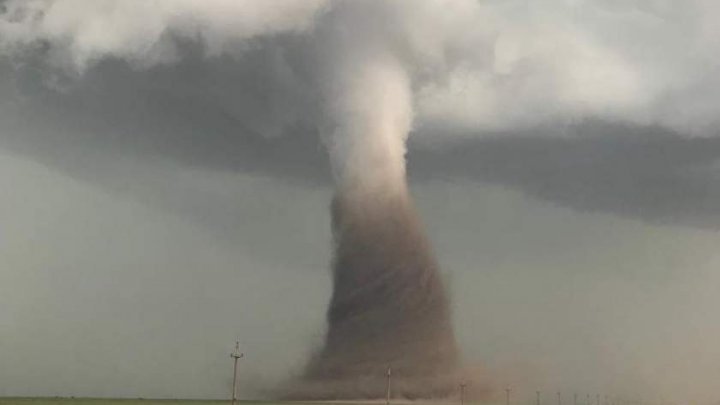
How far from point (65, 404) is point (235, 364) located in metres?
109

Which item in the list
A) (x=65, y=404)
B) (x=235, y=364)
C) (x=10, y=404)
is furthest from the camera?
(x=65, y=404)

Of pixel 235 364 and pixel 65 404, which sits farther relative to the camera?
pixel 65 404

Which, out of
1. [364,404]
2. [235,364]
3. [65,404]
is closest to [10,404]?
[65,404]

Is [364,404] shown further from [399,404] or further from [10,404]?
[10,404]

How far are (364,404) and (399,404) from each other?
887 cm

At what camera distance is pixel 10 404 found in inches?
6698

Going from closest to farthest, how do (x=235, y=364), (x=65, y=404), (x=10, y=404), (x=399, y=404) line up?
1. (x=235, y=364)
2. (x=10, y=404)
3. (x=65, y=404)
4. (x=399, y=404)

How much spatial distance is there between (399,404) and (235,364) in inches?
4363

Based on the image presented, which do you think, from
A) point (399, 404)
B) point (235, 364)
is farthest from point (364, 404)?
point (235, 364)

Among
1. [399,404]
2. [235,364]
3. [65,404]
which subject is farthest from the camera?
[399,404]

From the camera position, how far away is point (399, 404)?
19775cm

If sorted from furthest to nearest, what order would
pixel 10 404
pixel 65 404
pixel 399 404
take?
1. pixel 399 404
2. pixel 65 404
3. pixel 10 404

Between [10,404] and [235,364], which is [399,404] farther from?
[235,364]

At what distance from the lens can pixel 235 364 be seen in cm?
9450
